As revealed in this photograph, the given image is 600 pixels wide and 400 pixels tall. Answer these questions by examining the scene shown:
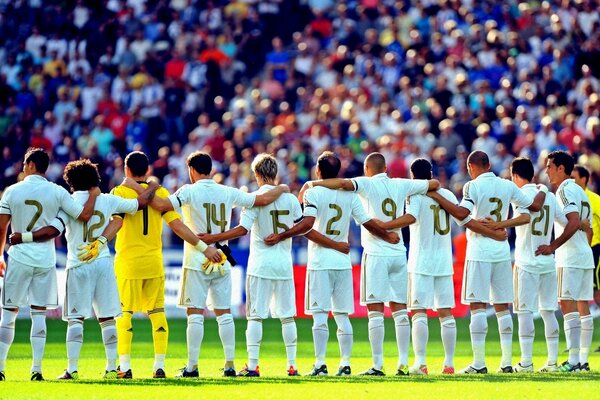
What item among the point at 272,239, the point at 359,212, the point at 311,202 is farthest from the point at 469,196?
the point at 272,239

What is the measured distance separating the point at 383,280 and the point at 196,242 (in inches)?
88.1

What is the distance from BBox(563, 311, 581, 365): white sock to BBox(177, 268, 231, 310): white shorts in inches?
164

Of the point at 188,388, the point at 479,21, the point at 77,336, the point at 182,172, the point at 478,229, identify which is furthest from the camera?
the point at 479,21

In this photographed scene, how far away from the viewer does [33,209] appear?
Answer: 49.3ft

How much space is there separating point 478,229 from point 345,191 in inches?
65.0

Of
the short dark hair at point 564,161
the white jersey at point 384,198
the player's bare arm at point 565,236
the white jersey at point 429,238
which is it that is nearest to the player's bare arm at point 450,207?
the white jersey at point 429,238

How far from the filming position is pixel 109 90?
31969 mm

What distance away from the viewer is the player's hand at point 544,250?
54.2 feet

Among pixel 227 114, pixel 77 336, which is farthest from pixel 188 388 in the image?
pixel 227 114

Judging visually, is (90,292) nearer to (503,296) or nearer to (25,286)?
(25,286)

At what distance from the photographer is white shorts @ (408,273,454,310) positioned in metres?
16.1

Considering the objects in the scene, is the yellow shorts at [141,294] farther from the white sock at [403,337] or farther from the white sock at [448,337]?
the white sock at [448,337]

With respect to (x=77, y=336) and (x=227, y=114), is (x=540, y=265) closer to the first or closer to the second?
(x=77, y=336)

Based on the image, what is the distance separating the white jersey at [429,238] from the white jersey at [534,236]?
0.95 metres
